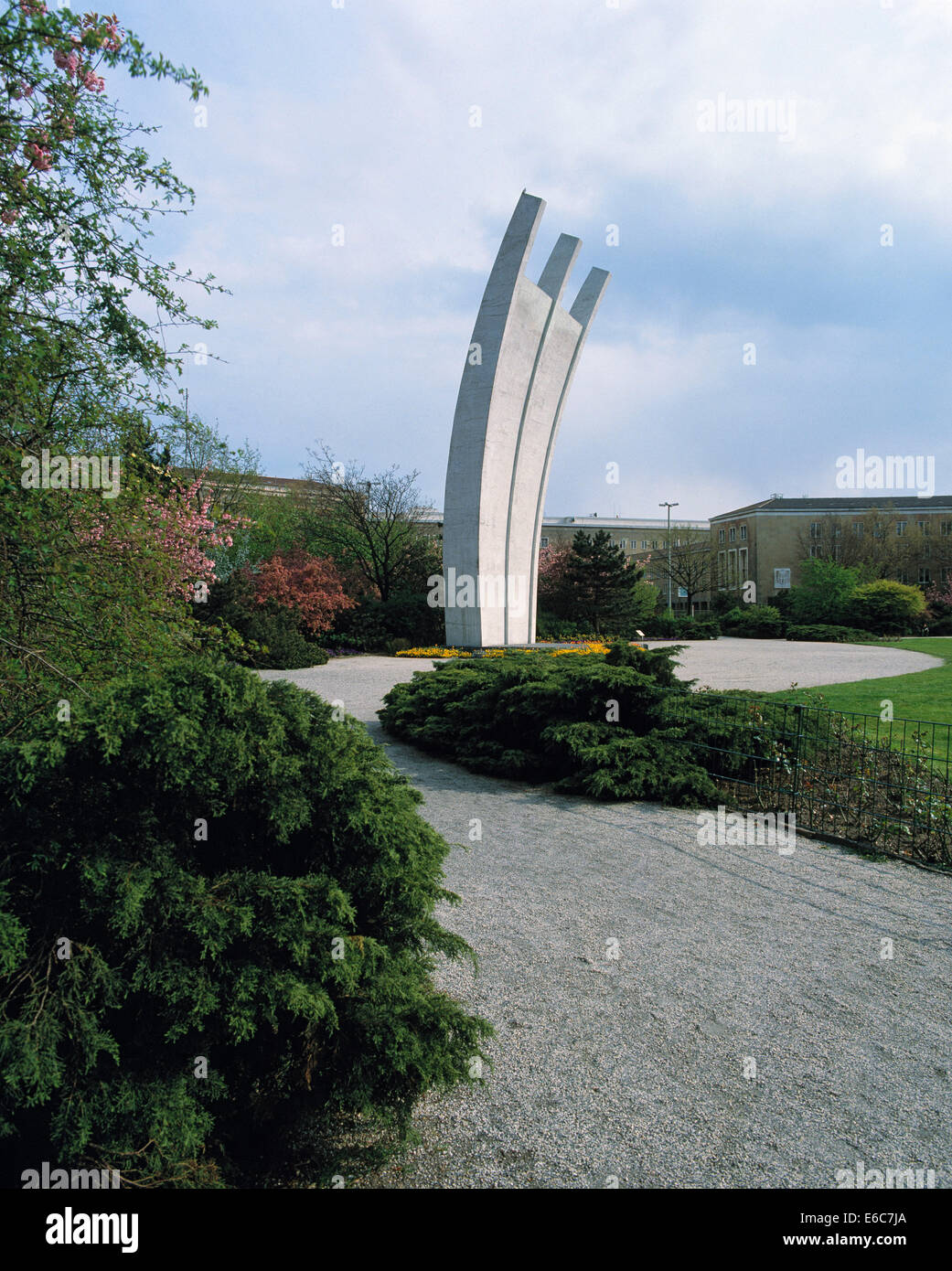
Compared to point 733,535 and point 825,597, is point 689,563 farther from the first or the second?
point 825,597

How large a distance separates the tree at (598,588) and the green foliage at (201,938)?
35829 millimetres

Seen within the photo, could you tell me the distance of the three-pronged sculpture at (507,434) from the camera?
862 inches

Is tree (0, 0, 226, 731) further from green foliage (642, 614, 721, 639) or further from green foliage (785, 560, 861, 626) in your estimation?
green foliage (785, 560, 861, 626)

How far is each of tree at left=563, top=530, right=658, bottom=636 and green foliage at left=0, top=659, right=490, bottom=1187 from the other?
35829mm

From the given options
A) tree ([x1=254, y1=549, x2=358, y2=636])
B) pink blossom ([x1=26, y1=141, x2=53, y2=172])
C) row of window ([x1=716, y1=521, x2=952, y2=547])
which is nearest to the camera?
pink blossom ([x1=26, y1=141, x2=53, y2=172])

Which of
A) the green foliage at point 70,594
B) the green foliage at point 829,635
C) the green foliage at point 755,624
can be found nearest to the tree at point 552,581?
the green foliage at point 755,624

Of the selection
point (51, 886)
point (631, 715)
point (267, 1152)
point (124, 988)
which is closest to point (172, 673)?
point (51, 886)

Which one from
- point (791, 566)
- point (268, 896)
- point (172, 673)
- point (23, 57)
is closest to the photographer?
point (268, 896)

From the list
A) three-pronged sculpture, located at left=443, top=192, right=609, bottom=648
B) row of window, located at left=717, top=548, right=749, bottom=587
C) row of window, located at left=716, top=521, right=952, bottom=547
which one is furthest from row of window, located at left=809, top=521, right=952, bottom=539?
three-pronged sculpture, located at left=443, top=192, right=609, bottom=648

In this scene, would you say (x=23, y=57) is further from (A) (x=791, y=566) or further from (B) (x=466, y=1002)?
(A) (x=791, y=566)

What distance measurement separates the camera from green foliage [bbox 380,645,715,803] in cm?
761

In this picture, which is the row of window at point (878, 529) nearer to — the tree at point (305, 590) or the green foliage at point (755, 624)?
the green foliage at point (755, 624)

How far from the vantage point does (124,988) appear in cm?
212

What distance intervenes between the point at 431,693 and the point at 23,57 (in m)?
8.37
